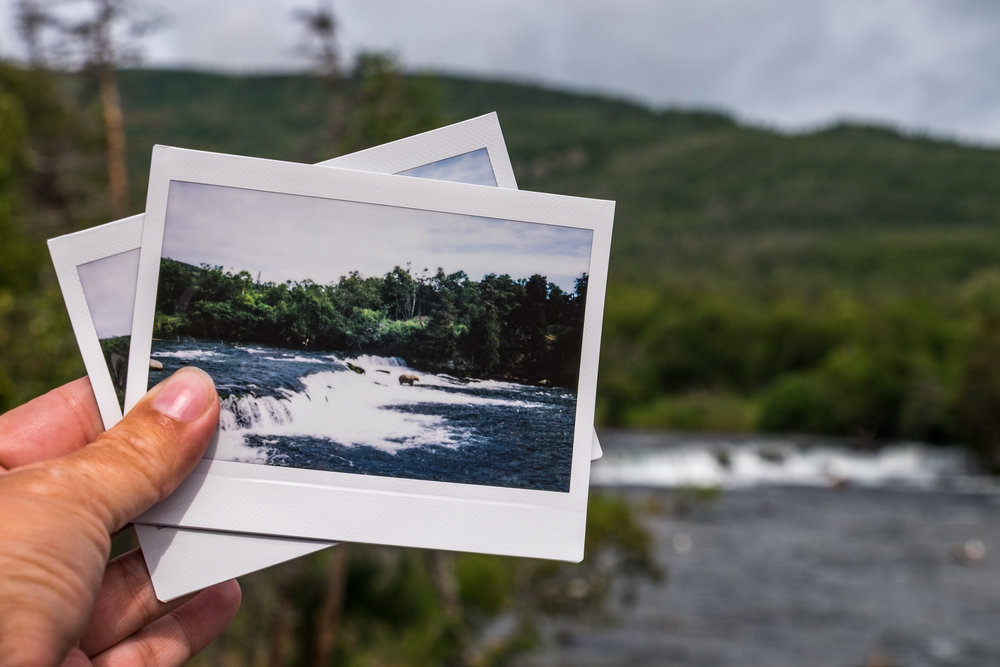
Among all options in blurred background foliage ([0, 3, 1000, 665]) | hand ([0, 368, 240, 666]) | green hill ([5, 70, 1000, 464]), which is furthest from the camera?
green hill ([5, 70, 1000, 464])

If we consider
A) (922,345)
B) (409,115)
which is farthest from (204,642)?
(922,345)

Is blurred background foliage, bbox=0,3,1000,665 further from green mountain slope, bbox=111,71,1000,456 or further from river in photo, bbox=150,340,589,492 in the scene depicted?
river in photo, bbox=150,340,589,492

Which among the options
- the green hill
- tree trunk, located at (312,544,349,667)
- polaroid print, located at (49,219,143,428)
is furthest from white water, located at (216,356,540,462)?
tree trunk, located at (312,544,349,667)

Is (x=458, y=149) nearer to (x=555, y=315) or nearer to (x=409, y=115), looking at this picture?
(x=555, y=315)

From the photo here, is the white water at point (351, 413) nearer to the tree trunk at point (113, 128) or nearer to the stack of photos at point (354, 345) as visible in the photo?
the stack of photos at point (354, 345)

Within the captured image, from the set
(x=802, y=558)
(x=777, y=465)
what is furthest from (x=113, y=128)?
(x=777, y=465)

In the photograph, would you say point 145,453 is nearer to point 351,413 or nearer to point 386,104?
point 351,413

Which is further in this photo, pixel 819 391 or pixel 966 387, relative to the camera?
pixel 819 391
